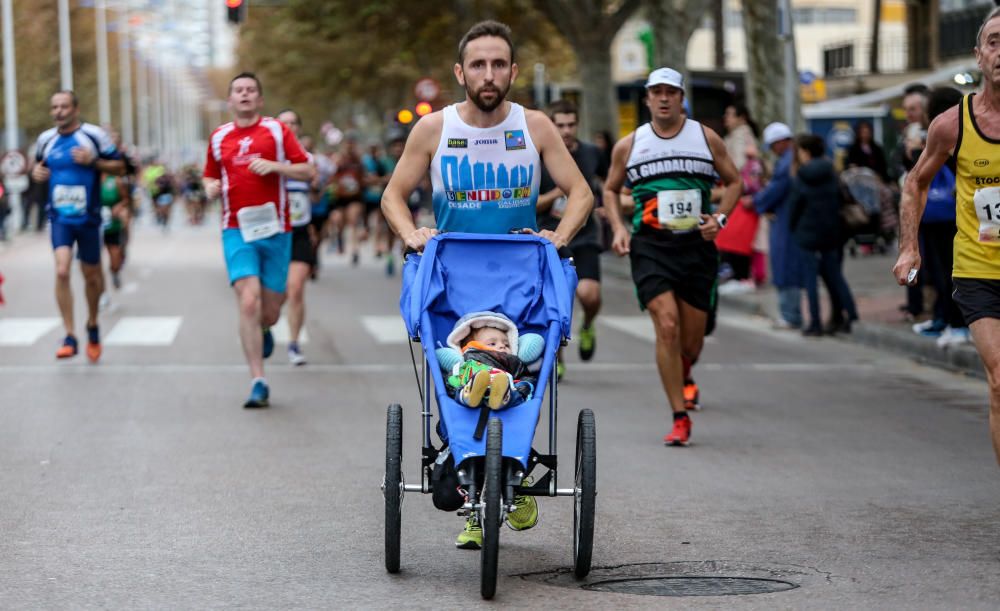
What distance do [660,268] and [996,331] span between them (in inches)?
131

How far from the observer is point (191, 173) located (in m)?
58.9

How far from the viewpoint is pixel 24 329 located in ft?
Result: 57.2

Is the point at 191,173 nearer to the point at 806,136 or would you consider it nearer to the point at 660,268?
the point at 806,136

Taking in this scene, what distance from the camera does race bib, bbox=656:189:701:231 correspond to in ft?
33.2

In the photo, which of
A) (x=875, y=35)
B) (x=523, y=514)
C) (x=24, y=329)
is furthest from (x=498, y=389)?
(x=875, y=35)

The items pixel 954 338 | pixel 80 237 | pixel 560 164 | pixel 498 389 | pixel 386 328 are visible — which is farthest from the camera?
pixel 386 328

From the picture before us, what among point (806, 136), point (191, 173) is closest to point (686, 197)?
point (806, 136)

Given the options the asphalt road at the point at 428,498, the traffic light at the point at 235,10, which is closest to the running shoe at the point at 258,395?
the asphalt road at the point at 428,498

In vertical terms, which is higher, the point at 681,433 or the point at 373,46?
the point at 373,46

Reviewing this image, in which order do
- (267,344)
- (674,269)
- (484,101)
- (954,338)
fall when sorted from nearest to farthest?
(484,101) → (674,269) → (267,344) → (954,338)

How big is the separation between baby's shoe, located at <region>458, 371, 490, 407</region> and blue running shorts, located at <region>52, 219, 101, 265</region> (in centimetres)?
856

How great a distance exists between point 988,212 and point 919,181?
368mm

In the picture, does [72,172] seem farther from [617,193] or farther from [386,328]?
[617,193]

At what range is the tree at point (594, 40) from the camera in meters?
35.6
